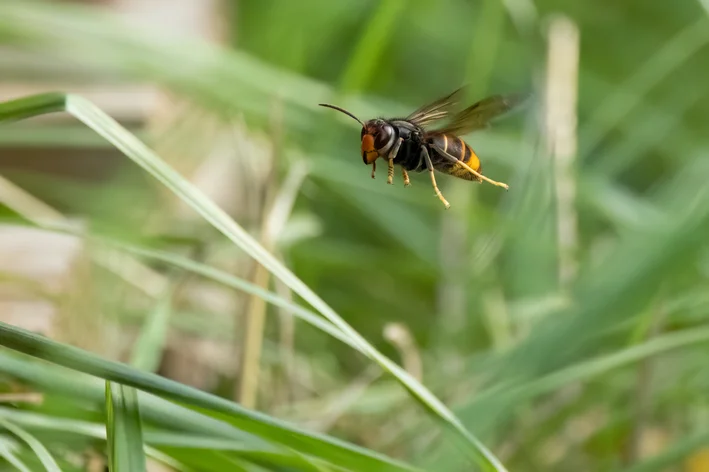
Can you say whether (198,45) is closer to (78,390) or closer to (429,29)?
(78,390)

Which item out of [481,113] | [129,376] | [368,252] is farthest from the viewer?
[368,252]

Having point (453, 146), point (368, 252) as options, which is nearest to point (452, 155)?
point (453, 146)

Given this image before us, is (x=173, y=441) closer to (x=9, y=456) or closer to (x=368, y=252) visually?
(x=9, y=456)

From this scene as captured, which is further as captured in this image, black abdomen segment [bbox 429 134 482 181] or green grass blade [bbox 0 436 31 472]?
black abdomen segment [bbox 429 134 482 181]

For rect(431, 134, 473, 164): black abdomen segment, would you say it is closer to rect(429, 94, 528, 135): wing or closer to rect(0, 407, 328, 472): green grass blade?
rect(429, 94, 528, 135): wing

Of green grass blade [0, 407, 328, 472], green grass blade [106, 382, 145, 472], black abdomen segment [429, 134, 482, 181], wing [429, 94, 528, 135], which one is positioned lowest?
green grass blade [106, 382, 145, 472]

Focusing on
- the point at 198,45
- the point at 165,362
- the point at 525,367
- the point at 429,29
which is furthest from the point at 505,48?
the point at 525,367

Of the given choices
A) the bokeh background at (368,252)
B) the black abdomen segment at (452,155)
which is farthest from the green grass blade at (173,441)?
the black abdomen segment at (452,155)

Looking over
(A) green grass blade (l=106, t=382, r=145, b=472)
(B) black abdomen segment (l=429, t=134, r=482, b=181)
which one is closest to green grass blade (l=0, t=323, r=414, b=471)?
(A) green grass blade (l=106, t=382, r=145, b=472)
